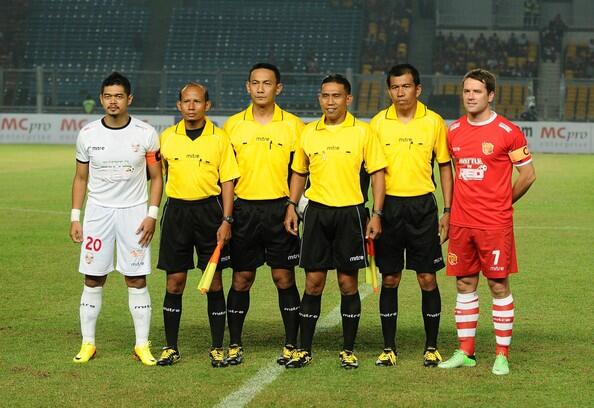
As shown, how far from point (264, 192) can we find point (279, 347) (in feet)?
4.20

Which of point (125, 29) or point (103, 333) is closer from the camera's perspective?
point (103, 333)

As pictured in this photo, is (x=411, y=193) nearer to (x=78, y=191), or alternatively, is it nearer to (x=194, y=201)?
(x=194, y=201)

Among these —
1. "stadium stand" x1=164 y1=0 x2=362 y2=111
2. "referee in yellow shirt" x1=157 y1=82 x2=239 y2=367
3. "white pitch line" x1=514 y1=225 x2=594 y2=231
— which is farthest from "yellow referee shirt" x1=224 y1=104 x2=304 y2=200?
"stadium stand" x1=164 y1=0 x2=362 y2=111

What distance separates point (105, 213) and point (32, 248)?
6691 mm

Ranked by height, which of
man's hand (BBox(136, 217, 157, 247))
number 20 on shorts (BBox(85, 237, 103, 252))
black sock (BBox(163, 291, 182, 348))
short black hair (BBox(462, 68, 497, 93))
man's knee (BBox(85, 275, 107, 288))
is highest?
short black hair (BBox(462, 68, 497, 93))

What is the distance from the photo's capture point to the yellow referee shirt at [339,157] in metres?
7.73

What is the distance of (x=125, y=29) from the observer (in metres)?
48.9

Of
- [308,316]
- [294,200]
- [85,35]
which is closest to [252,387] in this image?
[308,316]

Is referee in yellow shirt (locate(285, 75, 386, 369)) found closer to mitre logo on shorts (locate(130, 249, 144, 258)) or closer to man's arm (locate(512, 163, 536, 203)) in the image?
man's arm (locate(512, 163, 536, 203))

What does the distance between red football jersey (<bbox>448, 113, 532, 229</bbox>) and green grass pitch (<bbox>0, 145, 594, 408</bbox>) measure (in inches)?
41.1

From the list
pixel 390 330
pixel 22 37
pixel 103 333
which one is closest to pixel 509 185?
pixel 390 330

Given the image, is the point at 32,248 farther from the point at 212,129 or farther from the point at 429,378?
the point at 429,378

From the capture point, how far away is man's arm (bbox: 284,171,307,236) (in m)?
7.80

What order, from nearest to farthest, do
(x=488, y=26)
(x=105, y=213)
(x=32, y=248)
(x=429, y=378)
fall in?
(x=429, y=378)
(x=105, y=213)
(x=32, y=248)
(x=488, y=26)
